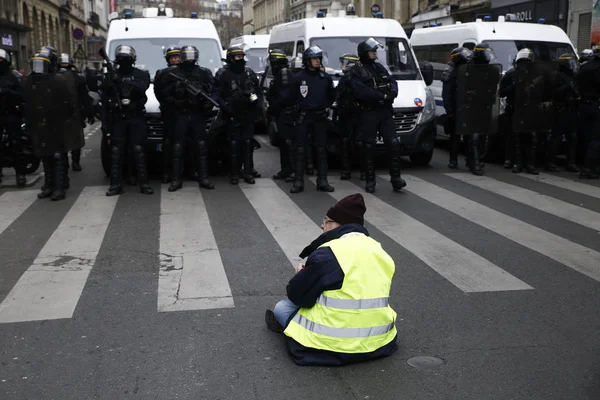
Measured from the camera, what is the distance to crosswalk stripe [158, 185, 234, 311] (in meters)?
5.50

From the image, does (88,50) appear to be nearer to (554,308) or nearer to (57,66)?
(57,66)

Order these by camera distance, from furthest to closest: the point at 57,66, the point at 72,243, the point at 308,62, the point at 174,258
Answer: the point at 57,66, the point at 308,62, the point at 72,243, the point at 174,258

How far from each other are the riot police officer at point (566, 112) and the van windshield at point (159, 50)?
544 cm

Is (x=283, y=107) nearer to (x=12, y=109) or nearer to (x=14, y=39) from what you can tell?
(x=12, y=109)

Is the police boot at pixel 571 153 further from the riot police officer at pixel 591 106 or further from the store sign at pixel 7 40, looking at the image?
the store sign at pixel 7 40

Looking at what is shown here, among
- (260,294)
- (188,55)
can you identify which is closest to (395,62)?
(188,55)

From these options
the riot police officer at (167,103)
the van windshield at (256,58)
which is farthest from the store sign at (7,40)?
the riot police officer at (167,103)

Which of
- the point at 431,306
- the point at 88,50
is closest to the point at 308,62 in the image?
the point at 431,306

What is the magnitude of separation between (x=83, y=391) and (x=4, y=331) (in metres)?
1.21

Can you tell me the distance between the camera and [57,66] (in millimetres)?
11734

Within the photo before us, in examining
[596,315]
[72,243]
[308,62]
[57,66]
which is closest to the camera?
[596,315]

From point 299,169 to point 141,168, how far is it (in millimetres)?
2153

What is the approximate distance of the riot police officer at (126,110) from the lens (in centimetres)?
955

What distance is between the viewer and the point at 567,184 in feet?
35.1
